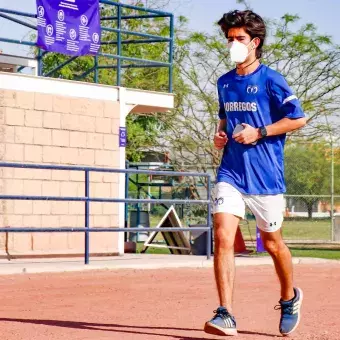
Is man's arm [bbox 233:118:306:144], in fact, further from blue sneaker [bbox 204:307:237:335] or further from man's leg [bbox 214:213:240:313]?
blue sneaker [bbox 204:307:237:335]

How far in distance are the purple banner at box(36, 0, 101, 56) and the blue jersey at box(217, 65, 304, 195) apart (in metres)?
9.91

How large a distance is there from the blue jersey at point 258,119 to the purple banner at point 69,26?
9913 millimetres

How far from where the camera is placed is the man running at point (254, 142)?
7.59 metres

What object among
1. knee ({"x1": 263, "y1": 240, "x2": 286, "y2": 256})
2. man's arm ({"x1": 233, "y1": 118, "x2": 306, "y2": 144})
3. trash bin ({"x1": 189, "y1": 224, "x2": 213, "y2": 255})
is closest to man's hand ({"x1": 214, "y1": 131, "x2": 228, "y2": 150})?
man's arm ({"x1": 233, "y1": 118, "x2": 306, "y2": 144})

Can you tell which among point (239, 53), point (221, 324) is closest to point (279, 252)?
point (221, 324)

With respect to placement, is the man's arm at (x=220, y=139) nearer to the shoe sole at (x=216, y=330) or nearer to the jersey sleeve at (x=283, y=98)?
the jersey sleeve at (x=283, y=98)

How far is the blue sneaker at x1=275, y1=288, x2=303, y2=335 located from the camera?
766 cm

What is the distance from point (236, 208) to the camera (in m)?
7.58

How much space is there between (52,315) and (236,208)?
93.3 inches

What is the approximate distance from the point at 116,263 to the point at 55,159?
2870 millimetres

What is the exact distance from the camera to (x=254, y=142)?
7.57m

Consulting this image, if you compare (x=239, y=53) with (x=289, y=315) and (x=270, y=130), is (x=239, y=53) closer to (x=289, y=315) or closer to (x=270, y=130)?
(x=270, y=130)

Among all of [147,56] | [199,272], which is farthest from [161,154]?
[199,272]

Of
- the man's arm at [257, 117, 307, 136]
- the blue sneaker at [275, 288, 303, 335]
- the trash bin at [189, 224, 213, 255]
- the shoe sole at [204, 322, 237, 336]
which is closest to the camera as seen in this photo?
the shoe sole at [204, 322, 237, 336]
